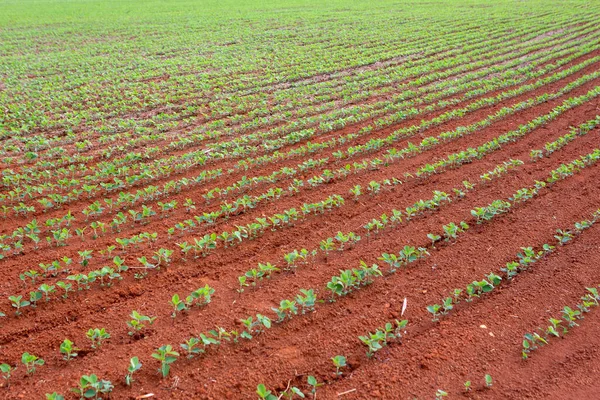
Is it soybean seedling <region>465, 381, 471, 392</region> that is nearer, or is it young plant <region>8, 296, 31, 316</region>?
soybean seedling <region>465, 381, 471, 392</region>

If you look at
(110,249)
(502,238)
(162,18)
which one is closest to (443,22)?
(162,18)

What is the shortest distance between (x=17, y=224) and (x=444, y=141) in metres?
6.90

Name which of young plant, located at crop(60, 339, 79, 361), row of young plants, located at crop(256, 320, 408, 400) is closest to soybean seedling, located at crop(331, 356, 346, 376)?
row of young plants, located at crop(256, 320, 408, 400)

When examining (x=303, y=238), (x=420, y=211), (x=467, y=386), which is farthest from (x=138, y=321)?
(x=420, y=211)

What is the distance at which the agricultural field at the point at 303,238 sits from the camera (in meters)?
4.18

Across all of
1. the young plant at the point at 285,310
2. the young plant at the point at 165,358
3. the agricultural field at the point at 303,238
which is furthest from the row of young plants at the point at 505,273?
the young plant at the point at 165,358

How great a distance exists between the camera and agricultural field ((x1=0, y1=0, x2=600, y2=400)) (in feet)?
13.7

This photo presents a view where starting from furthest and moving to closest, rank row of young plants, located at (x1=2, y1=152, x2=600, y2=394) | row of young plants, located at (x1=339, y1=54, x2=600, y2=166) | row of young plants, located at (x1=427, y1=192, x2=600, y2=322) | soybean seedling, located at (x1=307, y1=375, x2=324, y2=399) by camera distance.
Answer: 1. row of young plants, located at (x1=339, y1=54, x2=600, y2=166)
2. row of young plants, located at (x1=427, y1=192, x2=600, y2=322)
3. row of young plants, located at (x1=2, y1=152, x2=600, y2=394)
4. soybean seedling, located at (x1=307, y1=375, x2=324, y2=399)

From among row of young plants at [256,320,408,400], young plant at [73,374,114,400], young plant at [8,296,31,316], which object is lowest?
row of young plants at [256,320,408,400]

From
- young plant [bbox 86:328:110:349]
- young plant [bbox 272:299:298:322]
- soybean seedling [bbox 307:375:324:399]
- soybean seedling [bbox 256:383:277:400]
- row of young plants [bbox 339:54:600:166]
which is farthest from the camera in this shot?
row of young plants [bbox 339:54:600:166]

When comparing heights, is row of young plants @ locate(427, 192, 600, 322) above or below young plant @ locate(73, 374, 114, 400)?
below

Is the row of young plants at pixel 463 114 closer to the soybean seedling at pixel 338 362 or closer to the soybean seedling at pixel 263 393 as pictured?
the soybean seedling at pixel 338 362

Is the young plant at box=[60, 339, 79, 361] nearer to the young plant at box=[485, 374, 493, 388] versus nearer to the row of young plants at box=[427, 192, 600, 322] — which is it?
the row of young plants at box=[427, 192, 600, 322]

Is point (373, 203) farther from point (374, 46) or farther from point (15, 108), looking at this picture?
point (374, 46)
